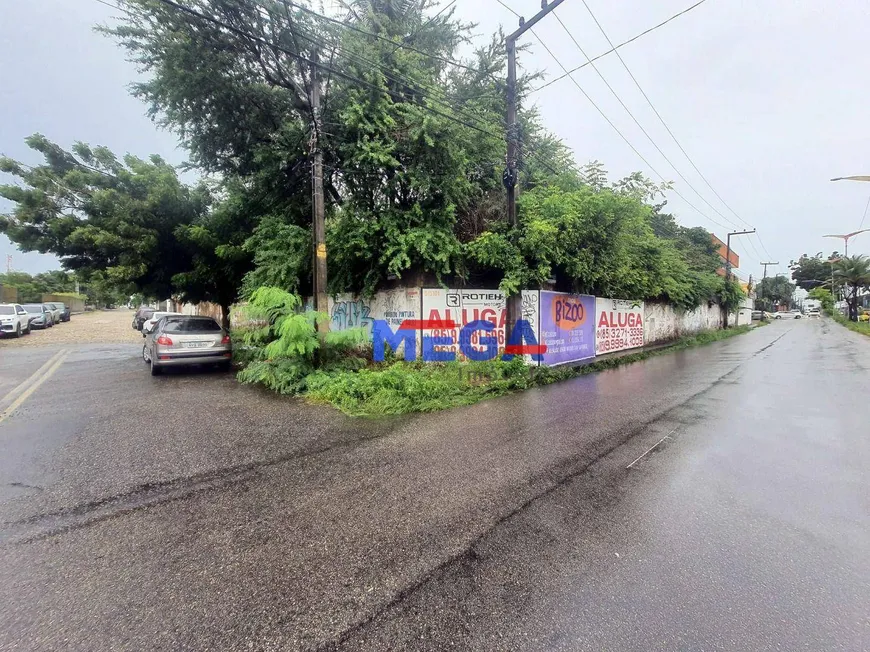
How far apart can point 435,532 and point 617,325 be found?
1366 cm

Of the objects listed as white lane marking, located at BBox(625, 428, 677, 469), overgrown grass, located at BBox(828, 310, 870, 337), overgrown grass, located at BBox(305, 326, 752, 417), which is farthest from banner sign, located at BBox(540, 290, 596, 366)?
overgrown grass, located at BBox(828, 310, 870, 337)

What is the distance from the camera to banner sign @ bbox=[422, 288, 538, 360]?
964 centimetres

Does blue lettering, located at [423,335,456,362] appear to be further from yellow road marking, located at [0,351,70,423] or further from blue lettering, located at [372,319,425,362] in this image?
yellow road marking, located at [0,351,70,423]

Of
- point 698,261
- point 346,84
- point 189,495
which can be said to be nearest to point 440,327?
point 346,84

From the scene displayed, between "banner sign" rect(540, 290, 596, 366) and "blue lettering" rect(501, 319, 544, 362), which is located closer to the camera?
"blue lettering" rect(501, 319, 544, 362)

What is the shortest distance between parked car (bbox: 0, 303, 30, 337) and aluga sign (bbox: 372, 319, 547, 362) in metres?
19.2

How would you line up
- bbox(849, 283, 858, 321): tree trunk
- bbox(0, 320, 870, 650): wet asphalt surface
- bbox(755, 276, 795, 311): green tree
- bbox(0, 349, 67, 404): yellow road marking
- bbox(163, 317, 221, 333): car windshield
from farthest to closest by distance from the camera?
bbox(755, 276, 795, 311): green tree
bbox(849, 283, 858, 321): tree trunk
bbox(163, 317, 221, 333): car windshield
bbox(0, 349, 67, 404): yellow road marking
bbox(0, 320, 870, 650): wet asphalt surface

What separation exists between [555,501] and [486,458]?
1114 millimetres

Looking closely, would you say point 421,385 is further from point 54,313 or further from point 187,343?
point 54,313

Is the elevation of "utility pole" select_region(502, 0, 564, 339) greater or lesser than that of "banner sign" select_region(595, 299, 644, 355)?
greater

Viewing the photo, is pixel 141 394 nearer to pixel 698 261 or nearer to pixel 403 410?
pixel 403 410

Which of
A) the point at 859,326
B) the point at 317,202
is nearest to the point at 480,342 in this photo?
the point at 317,202

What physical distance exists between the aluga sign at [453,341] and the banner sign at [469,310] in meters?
0.05

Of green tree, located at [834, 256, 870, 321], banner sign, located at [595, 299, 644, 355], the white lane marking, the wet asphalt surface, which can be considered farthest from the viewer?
green tree, located at [834, 256, 870, 321]
